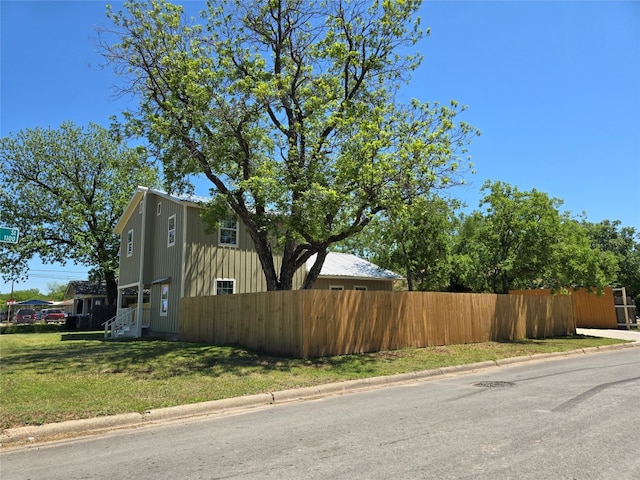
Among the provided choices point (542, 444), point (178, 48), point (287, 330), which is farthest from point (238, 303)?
point (542, 444)

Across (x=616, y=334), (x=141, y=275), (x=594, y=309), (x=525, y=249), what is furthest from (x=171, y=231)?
(x=594, y=309)

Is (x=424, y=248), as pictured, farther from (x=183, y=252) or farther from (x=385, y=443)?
(x=385, y=443)

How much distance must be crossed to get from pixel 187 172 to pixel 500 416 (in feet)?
41.5

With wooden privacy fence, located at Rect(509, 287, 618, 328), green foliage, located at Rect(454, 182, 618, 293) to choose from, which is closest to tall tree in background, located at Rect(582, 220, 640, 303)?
wooden privacy fence, located at Rect(509, 287, 618, 328)

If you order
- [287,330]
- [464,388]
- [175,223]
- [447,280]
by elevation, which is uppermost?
[175,223]

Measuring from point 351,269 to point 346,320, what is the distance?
12.3m

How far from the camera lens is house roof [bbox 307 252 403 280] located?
2480cm

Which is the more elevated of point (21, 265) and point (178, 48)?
point (178, 48)

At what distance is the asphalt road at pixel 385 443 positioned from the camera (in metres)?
4.74

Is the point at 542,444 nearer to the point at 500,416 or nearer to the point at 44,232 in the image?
the point at 500,416

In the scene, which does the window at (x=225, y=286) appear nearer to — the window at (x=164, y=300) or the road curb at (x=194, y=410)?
the window at (x=164, y=300)

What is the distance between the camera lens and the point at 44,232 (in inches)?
1282

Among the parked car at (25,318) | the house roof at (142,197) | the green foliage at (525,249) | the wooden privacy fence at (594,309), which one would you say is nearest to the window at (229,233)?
the house roof at (142,197)

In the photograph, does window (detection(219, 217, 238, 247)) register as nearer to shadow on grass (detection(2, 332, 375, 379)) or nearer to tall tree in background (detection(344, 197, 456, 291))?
tall tree in background (detection(344, 197, 456, 291))
